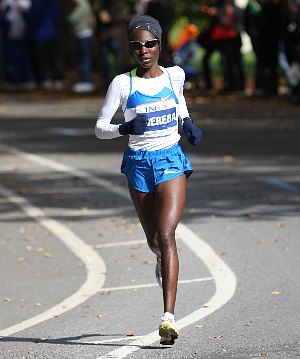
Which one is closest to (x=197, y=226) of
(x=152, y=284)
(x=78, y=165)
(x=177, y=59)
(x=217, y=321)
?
(x=152, y=284)

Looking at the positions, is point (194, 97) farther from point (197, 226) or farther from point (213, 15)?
point (197, 226)

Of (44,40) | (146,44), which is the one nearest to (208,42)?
(44,40)

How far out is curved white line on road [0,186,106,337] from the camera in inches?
393

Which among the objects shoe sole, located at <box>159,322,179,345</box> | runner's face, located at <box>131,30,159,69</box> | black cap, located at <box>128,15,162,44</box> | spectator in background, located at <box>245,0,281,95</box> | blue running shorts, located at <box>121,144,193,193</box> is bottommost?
spectator in background, located at <box>245,0,281,95</box>

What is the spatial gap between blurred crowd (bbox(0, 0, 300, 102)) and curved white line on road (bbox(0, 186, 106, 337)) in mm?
12700

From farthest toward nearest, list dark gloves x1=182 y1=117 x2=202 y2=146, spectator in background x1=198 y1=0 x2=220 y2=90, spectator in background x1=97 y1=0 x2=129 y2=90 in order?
spectator in background x1=97 y1=0 x2=129 y2=90, spectator in background x1=198 y1=0 x2=220 y2=90, dark gloves x1=182 y1=117 x2=202 y2=146

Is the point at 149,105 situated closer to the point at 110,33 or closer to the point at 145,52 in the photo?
the point at 145,52

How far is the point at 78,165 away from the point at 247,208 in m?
5.16

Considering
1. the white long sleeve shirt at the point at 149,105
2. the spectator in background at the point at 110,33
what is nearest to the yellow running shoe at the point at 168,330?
the white long sleeve shirt at the point at 149,105

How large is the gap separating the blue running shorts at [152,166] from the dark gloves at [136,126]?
0.57 feet

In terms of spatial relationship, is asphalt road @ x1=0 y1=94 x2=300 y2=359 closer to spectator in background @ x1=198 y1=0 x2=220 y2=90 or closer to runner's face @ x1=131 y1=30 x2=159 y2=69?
runner's face @ x1=131 y1=30 x2=159 y2=69

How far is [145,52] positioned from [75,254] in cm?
437

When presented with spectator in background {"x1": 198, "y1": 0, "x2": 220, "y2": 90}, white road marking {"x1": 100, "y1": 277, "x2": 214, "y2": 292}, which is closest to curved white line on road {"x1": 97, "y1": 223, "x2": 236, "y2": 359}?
white road marking {"x1": 100, "y1": 277, "x2": 214, "y2": 292}

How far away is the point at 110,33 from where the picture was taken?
34.9m
